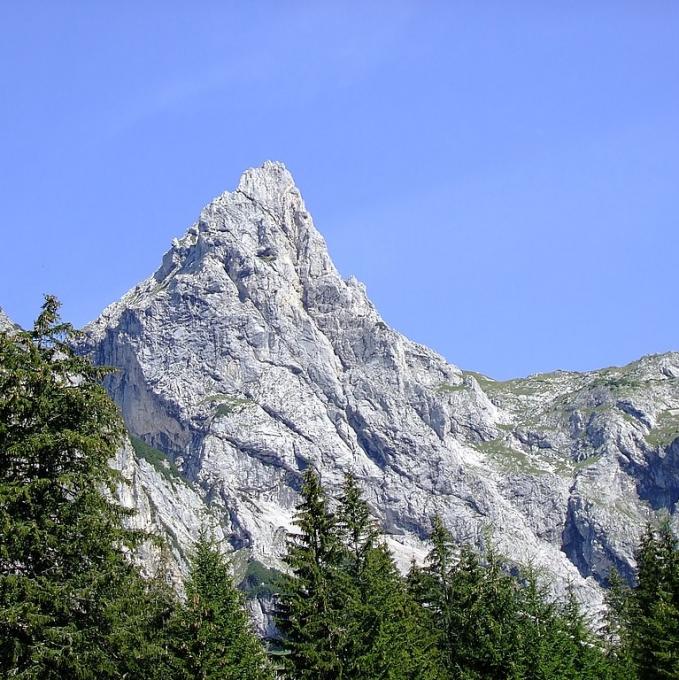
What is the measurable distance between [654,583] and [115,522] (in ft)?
185

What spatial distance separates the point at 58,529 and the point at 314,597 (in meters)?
22.7

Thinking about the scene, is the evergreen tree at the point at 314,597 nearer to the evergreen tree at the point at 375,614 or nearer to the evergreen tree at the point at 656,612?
the evergreen tree at the point at 375,614

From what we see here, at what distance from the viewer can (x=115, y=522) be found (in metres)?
25.1

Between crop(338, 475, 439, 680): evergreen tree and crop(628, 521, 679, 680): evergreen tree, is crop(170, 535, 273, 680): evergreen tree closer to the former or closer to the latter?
crop(338, 475, 439, 680): evergreen tree

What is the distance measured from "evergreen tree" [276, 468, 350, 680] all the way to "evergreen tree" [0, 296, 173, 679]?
19196mm

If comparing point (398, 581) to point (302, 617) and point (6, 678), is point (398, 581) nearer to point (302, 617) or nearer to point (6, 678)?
point (302, 617)

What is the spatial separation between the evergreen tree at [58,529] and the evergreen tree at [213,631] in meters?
14.7

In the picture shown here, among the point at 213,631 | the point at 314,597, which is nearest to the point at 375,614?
the point at 314,597

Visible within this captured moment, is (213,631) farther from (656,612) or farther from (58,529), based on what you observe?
(656,612)

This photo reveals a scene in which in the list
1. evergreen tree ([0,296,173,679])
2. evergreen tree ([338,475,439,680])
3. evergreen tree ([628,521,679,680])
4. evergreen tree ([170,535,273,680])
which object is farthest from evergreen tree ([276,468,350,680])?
evergreen tree ([628,521,679,680])

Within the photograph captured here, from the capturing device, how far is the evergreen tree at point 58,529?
2283 centimetres

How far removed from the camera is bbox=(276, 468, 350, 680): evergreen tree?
142 feet

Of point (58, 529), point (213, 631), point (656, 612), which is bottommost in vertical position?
point (58, 529)

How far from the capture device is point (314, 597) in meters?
44.5
